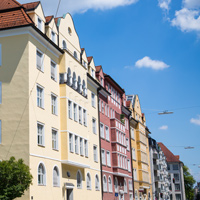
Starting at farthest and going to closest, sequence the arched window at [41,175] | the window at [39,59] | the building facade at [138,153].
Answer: the building facade at [138,153], the window at [39,59], the arched window at [41,175]

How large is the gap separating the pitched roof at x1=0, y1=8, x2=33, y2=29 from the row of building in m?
0.08

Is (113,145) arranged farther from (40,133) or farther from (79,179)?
(40,133)

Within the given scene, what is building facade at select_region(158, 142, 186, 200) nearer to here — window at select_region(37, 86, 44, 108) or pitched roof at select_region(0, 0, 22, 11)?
Result: window at select_region(37, 86, 44, 108)

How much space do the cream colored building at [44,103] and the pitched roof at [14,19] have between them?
76 millimetres

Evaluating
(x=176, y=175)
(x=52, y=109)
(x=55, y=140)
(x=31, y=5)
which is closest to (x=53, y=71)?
(x=52, y=109)

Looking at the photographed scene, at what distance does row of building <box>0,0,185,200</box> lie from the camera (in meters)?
28.5

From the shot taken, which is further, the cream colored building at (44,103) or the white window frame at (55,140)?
the white window frame at (55,140)

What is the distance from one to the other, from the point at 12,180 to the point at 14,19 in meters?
12.6

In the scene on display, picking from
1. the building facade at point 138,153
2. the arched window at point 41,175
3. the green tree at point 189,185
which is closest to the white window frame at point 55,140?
the arched window at point 41,175

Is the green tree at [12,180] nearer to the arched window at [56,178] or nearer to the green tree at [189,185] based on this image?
the arched window at [56,178]

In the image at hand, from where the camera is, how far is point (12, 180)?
24094mm

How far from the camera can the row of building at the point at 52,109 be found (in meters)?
28.5

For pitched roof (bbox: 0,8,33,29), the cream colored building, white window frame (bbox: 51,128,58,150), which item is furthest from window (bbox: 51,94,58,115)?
pitched roof (bbox: 0,8,33,29)

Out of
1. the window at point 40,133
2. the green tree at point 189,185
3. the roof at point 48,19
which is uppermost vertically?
the roof at point 48,19
